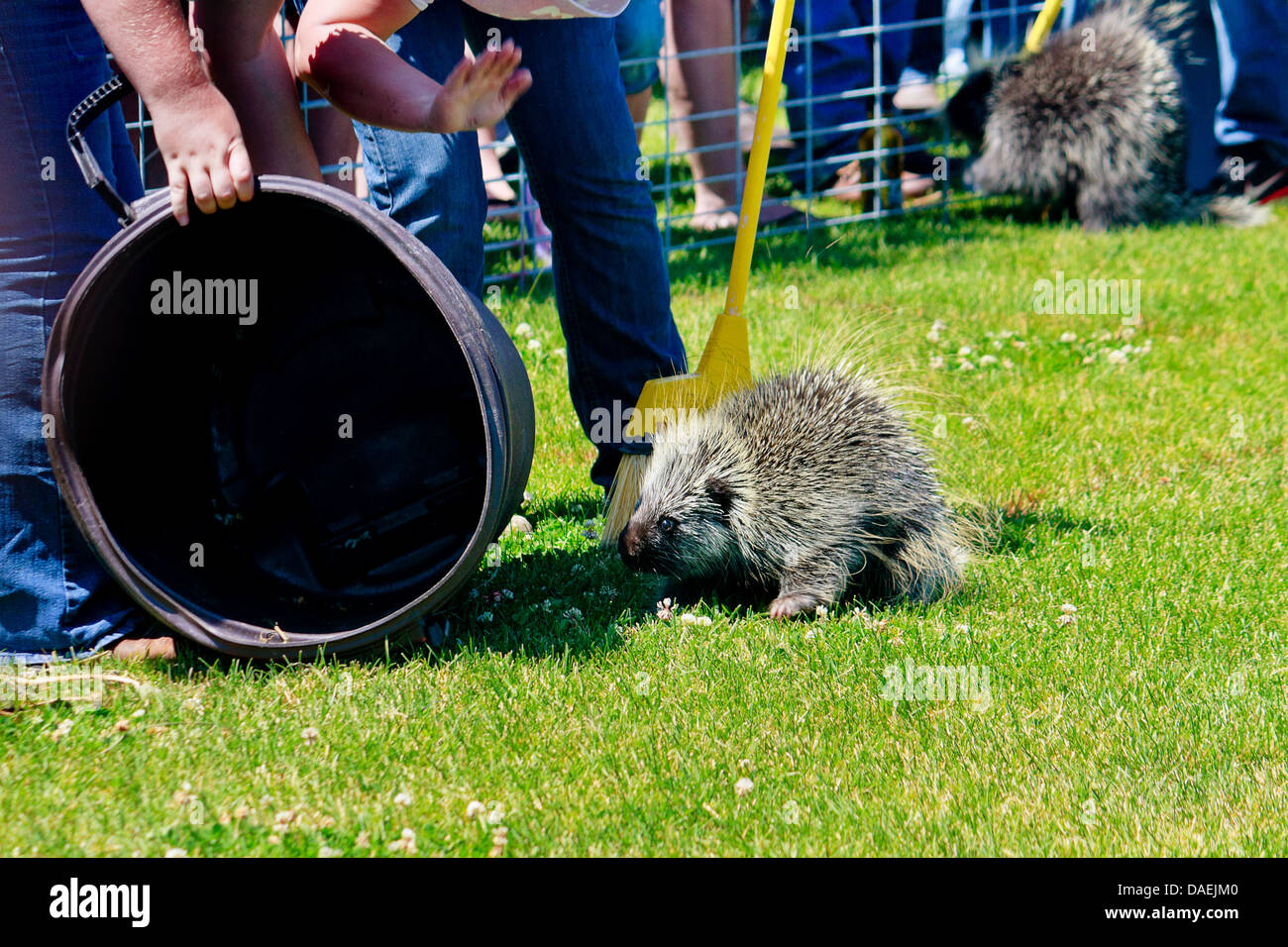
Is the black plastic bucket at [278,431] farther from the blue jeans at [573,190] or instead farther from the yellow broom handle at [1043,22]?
the yellow broom handle at [1043,22]

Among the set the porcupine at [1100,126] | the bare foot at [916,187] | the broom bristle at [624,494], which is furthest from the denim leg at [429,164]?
the bare foot at [916,187]

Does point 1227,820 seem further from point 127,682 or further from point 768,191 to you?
point 768,191

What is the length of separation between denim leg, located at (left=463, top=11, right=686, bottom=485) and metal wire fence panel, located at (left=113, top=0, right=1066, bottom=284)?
8.13 feet

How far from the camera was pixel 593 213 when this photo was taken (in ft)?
10.2

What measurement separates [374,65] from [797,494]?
1.37m

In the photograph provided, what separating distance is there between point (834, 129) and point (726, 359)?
Answer: 340 cm

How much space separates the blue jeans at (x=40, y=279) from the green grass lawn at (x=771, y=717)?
27 centimetres

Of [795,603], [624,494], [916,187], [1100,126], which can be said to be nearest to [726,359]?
[624,494]

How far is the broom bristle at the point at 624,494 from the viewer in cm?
330

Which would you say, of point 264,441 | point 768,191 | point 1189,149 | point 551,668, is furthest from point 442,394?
point 1189,149

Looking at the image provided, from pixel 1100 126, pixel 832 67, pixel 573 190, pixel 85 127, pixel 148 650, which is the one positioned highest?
pixel 832 67

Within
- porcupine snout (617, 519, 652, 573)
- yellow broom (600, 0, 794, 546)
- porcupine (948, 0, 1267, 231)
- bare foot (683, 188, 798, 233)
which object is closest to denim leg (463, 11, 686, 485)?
yellow broom (600, 0, 794, 546)

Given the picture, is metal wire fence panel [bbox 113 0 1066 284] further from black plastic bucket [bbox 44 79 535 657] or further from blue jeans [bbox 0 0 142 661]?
blue jeans [bbox 0 0 142 661]

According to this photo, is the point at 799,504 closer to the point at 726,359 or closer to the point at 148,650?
the point at 726,359
